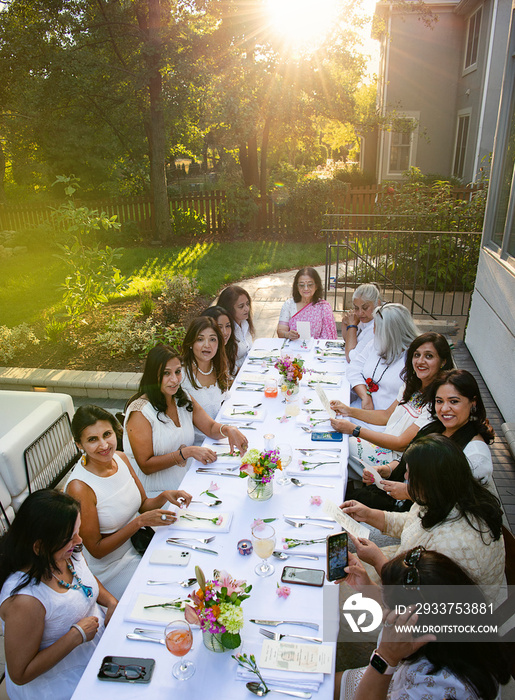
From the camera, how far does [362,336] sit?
5.07 meters

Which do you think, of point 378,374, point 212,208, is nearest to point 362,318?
point 378,374

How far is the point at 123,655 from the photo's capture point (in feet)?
6.39

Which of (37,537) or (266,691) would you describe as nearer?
(266,691)

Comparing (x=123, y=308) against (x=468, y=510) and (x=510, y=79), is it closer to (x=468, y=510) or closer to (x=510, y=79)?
(x=510, y=79)

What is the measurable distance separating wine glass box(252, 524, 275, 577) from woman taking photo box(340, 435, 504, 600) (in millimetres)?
703

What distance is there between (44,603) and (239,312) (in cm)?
366

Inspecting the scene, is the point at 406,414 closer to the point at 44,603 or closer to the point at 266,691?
the point at 266,691

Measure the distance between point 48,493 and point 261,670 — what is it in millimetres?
1140

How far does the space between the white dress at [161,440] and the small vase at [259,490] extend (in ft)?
2.80

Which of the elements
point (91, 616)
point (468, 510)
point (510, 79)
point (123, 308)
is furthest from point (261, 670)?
point (123, 308)

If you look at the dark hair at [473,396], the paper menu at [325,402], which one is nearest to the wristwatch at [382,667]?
the dark hair at [473,396]

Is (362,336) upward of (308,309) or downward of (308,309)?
downward

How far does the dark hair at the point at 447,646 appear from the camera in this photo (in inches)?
65.2

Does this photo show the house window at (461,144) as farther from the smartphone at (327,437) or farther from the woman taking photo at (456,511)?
the woman taking photo at (456,511)
